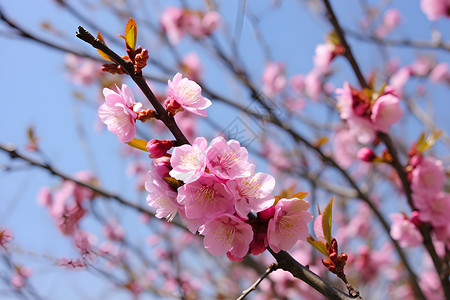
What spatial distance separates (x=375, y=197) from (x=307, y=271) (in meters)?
5.04

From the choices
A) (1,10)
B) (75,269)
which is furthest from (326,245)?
(1,10)

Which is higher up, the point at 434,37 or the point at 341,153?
the point at 434,37

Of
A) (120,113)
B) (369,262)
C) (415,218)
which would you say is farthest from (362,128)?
(369,262)

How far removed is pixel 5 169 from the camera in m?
1.76

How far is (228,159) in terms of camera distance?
93 cm

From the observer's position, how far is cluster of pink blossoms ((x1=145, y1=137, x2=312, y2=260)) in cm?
88

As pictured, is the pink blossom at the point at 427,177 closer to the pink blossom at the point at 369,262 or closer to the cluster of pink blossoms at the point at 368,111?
the cluster of pink blossoms at the point at 368,111

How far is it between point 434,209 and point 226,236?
131 cm

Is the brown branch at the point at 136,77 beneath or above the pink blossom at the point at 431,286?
beneath

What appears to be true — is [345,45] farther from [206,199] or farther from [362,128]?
[206,199]

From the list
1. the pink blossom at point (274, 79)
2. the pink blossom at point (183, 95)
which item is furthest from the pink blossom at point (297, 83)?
the pink blossom at point (183, 95)

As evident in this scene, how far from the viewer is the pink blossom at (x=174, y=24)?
163 inches

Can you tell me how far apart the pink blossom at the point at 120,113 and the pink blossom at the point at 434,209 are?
57.3 inches

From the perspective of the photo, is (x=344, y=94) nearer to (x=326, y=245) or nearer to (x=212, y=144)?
(x=326, y=245)
